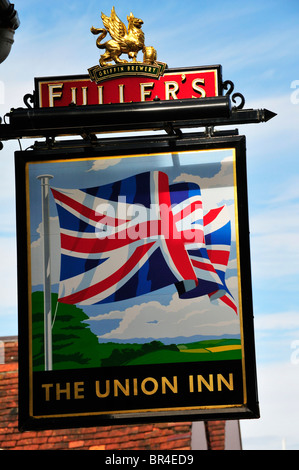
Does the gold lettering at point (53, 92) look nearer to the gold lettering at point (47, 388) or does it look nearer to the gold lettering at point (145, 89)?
the gold lettering at point (145, 89)

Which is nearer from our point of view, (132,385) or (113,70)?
(132,385)

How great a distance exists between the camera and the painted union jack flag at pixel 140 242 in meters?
8.38

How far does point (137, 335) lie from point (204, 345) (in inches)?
23.9

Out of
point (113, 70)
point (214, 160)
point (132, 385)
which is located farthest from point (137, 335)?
point (113, 70)

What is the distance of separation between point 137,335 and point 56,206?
142 cm

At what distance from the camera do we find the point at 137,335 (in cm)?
832

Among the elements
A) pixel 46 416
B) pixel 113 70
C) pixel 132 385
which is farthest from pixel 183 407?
pixel 113 70

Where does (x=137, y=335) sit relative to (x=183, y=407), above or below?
above

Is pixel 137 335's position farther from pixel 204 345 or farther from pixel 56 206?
pixel 56 206

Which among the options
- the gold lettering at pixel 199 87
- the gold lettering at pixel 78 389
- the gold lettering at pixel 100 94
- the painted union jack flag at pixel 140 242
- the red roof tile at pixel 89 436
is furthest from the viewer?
the red roof tile at pixel 89 436

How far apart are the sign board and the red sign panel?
0.47 m

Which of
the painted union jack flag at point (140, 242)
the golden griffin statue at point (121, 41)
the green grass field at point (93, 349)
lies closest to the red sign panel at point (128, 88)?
the golden griffin statue at point (121, 41)

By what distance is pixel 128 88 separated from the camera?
8852 mm

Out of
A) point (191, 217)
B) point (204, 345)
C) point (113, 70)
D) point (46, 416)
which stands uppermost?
point (113, 70)
